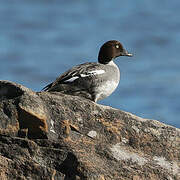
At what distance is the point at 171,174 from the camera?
6.37 m

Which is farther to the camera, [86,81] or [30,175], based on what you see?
[86,81]

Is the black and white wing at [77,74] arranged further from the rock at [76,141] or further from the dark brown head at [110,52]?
the rock at [76,141]

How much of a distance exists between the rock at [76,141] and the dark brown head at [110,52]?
15.3 ft

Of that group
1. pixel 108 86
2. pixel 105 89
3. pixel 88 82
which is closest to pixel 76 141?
pixel 88 82

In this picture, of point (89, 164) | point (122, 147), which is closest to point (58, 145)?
point (89, 164)

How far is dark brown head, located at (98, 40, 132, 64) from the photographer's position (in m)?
11.6

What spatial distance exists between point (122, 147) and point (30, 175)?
4.56ft

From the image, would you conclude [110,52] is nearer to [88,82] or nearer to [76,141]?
[88,82]

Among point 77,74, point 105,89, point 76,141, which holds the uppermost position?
point 77,74

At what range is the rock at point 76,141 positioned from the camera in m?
5.77

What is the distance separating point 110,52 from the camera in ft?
38.4

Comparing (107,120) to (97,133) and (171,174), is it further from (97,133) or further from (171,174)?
(171,174)

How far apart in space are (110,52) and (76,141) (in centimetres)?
564

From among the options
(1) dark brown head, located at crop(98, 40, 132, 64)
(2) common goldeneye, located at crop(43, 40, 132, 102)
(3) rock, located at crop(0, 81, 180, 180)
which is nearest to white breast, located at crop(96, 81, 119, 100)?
(2) common goldeneye, located at crop(43, 40, 132, 102)
